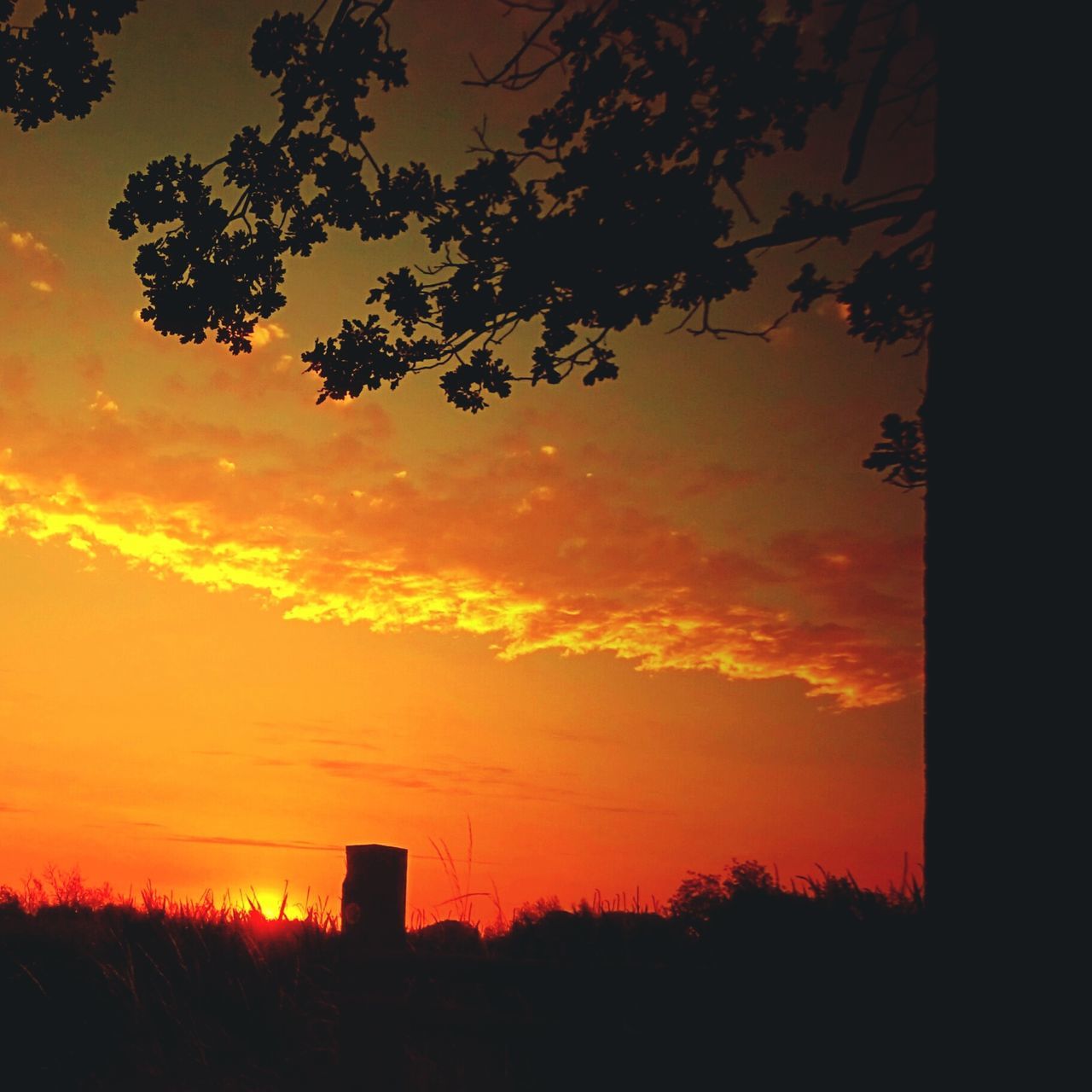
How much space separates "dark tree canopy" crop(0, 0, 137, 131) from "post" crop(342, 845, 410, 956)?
446 cm

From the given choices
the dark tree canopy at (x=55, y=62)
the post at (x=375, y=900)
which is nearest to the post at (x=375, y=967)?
the post at (x=375, y=900)

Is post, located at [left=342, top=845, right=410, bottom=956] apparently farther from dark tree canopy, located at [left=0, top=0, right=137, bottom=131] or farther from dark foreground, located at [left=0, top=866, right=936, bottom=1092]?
dark tree canopy, located at [left=0, top=0, right=137, bottom=131]

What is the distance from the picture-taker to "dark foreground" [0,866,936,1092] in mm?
4953

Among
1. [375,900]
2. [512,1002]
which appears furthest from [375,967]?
[512,1002]

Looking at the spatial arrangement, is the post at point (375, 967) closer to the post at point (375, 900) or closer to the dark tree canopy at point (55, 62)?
the post at point (375, 900)

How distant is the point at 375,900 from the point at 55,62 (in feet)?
16.2

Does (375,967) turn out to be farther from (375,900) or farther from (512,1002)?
(512,1002)

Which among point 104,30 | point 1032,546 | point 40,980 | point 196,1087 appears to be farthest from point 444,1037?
point 104,30

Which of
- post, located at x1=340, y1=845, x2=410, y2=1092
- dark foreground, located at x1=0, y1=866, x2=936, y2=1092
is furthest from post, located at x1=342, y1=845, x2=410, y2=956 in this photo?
dark foreground, located at x1=0, y1=866, x2=936, y2=1092

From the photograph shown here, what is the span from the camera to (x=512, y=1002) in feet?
22.8

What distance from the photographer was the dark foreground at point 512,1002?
16.3 feet

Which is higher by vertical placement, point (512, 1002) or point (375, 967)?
point (375, 967)

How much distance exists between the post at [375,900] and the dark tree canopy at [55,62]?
4458 millimetres

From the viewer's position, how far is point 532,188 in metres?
6.05
